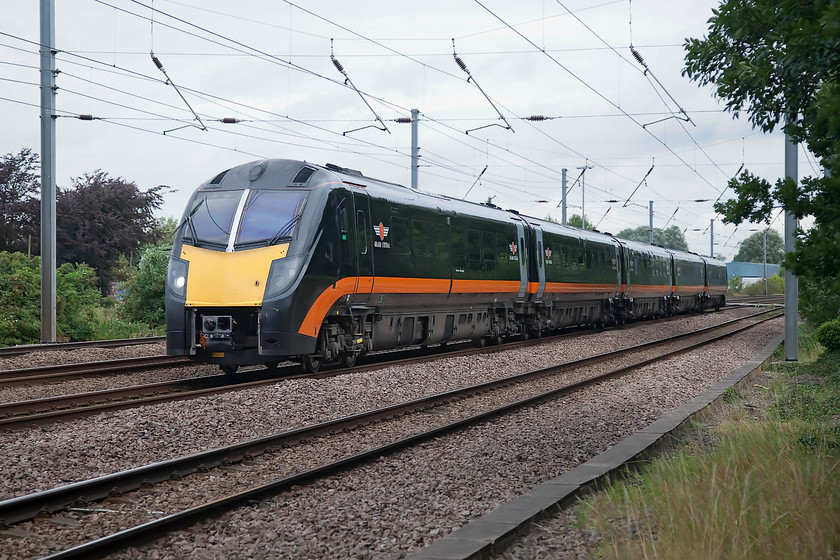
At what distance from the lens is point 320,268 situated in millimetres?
12680

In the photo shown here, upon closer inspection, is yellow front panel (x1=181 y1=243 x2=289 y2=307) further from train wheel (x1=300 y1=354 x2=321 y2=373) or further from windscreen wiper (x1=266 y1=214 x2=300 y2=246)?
train wheel (x1=300 y1=354 x2=321 y2=373)

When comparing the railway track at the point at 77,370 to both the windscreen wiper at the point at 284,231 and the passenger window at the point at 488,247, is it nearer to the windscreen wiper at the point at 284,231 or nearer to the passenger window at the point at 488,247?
the windscreen wiper at the point at 284,231

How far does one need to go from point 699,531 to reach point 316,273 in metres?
8.61

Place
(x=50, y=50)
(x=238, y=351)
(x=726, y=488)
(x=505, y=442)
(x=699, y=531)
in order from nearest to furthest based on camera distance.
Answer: (x=699, y=531), (x=726, y=488), (x=505, y=442), (x=238, y=351), (x=50, y=50)

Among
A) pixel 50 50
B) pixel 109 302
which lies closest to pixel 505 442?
pixel 50 50

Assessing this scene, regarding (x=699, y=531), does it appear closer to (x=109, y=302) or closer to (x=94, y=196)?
(x=109, y=302)

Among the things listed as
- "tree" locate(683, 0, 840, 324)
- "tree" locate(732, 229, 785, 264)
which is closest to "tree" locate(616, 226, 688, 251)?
"tree" locate(732, 229, 785, 264)

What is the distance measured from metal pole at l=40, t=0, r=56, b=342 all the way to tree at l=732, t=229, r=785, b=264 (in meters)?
129

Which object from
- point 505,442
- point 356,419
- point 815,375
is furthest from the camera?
point 815,375

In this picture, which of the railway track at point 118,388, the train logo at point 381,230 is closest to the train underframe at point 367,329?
the railway track at point 118,388

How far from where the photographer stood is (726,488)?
557 cm

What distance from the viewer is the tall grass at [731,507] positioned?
4.48 m

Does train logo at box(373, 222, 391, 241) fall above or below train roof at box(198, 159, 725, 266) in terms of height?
below

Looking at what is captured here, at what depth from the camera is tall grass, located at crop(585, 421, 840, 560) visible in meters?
4.48
